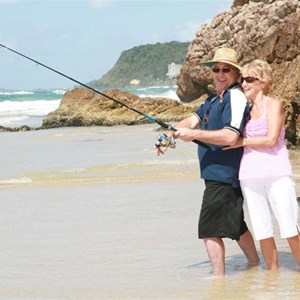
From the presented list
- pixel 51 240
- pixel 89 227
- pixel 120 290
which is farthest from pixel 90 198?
pixel 120 290

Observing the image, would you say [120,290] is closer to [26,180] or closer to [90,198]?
[90,198]

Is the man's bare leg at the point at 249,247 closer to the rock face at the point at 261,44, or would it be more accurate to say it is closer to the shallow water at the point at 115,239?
the shallow water at the point at 115,239

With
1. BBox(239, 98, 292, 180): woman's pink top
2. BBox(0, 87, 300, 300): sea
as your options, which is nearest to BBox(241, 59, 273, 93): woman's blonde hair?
BBox(239, 98, 292, 180): woman's pink top

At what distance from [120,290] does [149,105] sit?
83.8 ft

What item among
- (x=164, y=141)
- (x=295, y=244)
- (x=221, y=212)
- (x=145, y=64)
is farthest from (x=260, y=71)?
(x=145, y=64)

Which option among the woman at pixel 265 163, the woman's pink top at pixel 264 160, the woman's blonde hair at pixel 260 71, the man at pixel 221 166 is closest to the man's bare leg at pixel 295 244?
the woman at pixel 265 163

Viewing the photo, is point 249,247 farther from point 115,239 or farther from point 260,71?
point 115,239

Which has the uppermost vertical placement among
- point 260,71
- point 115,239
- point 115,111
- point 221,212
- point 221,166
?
point 115,111

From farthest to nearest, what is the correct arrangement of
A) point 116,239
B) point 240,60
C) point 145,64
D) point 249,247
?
point 145,64, point 240,60, point 116,239, point 249,247

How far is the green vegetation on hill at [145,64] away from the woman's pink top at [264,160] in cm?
15545

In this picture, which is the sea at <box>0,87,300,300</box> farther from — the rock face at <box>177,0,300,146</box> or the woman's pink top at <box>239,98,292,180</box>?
the rock face at <box>177,0,300,146</box>

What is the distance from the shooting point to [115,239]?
7203mm

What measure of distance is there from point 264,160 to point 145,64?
173 m

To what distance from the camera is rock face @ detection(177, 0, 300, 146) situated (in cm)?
1452
